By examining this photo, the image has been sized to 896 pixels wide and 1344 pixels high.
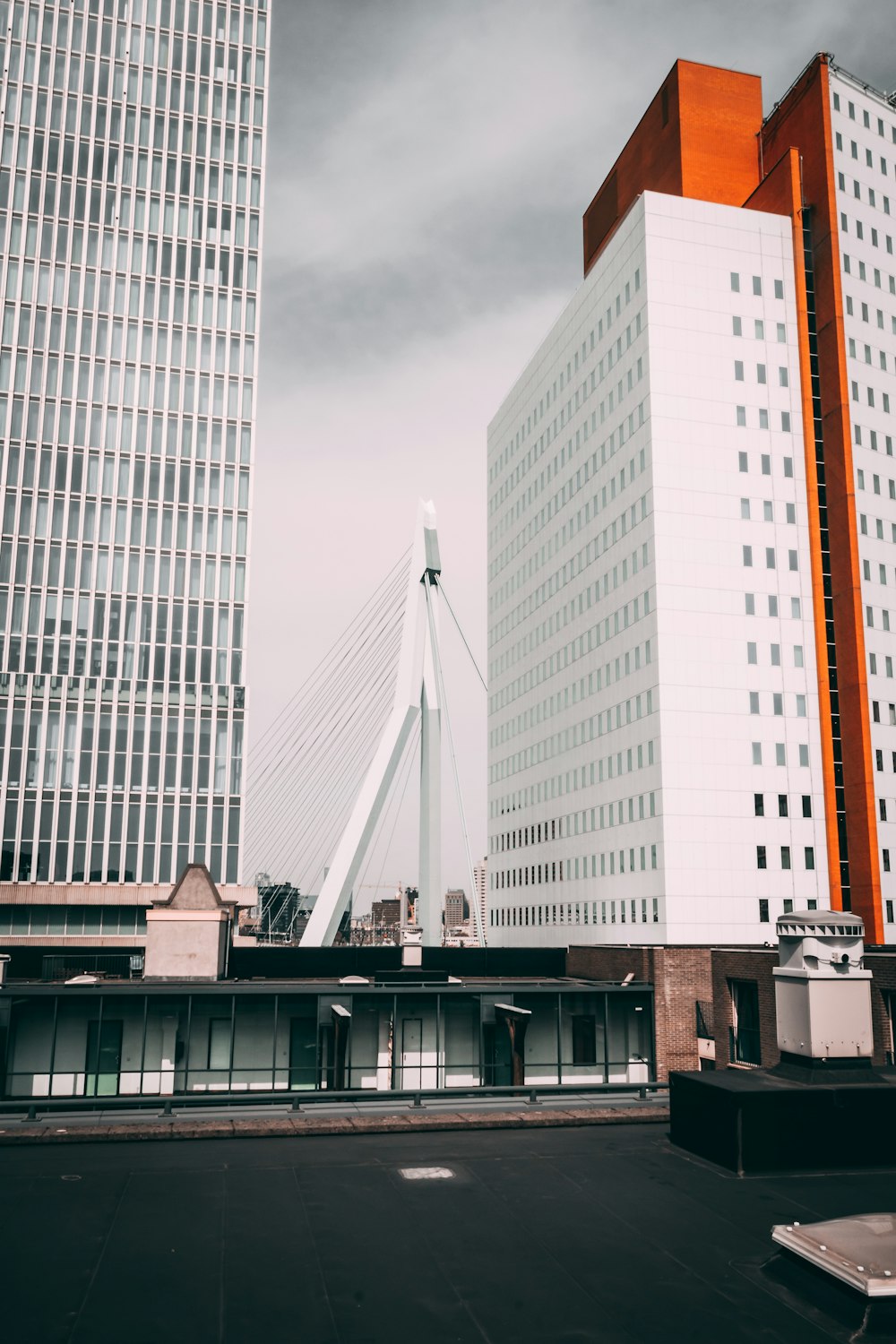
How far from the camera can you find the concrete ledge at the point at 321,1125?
602 inches

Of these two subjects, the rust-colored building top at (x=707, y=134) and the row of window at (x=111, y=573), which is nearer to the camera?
the rust-colored building top at (x=707, y=134)

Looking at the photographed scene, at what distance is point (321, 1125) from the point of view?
16.1m

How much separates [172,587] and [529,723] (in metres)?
36.7

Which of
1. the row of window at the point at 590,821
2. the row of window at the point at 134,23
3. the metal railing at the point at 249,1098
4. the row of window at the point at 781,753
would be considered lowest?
the metal railing at the point at 249,1098

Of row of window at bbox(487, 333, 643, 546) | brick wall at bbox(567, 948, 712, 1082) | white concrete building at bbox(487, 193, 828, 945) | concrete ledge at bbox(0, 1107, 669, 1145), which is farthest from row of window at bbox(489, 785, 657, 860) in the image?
concrete ledge at bbox(0, 1107, 669, 1145)

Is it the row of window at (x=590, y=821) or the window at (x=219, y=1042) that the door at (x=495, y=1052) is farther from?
the row of window at (x=590, y=821)

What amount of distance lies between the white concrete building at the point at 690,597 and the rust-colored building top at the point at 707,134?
25.1 ft

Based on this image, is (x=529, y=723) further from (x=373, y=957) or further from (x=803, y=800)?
(x=373, y=957)

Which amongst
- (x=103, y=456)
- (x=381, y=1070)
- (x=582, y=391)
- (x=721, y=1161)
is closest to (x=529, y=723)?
(x=582, y=391)

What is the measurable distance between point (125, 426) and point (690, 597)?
169 feet

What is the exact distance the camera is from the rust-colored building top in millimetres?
89125

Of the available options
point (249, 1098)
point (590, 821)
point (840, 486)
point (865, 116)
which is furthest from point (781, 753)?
point (249, 1098)

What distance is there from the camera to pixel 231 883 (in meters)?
90.6

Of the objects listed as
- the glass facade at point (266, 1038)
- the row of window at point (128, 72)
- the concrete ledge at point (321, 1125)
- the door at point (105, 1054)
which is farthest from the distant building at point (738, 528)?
the concrete ledge at point (321, 1125)
